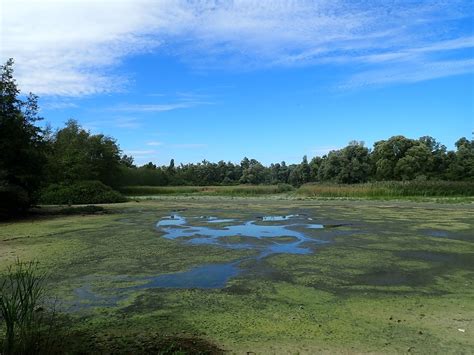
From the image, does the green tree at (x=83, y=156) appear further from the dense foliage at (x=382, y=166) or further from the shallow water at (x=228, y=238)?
the shallow water at (x=228, y=238)

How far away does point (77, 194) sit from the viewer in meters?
26.6

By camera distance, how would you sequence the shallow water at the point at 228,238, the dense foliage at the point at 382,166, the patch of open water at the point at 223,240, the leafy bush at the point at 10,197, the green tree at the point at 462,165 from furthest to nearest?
the dense foliage at the point at 382,166
the green tree at the point at 462,165
the leafy bush at the point at 10,197
the shallow water at the point at 228,238
the patch of open water at the point at 223,240

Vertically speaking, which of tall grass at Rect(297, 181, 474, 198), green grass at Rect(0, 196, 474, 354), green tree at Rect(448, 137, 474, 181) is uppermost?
green tree at Rect(448, 137, 474, 181)

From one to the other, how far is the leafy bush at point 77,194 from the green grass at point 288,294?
52.4ft

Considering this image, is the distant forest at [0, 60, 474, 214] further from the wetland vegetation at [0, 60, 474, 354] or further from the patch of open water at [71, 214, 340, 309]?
the patch of open water at [71, 214, 340, 309]

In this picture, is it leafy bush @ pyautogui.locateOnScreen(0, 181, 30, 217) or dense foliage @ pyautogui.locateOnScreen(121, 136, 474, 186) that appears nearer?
leafy bush @ pyautogui.locateOnScreen(0, 181, 30, 217)

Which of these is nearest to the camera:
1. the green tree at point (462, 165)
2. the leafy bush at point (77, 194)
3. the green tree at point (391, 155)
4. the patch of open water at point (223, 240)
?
the patch of open water at point (223, 240)

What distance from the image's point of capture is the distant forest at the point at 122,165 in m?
16.8

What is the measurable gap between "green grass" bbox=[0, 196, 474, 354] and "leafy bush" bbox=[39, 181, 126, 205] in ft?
52.4

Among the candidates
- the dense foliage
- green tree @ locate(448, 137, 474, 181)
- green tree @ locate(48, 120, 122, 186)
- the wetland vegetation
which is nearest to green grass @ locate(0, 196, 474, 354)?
the wetland vegetation

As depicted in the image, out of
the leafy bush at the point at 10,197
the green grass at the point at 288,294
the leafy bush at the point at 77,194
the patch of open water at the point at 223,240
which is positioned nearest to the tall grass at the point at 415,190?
the patch of open water at the point at 223,240

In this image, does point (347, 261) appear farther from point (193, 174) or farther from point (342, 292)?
point (193, 174)

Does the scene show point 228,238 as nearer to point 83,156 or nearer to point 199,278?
point 199,278

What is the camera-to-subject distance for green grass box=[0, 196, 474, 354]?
4.25 metres
